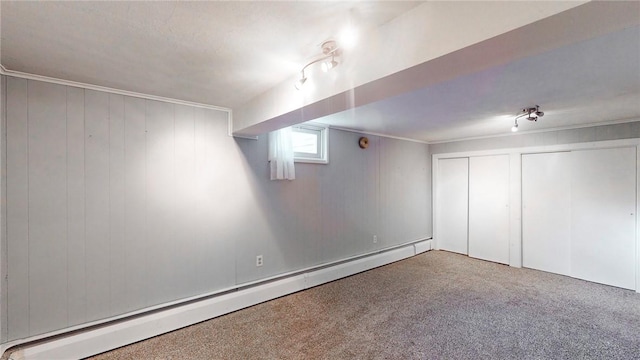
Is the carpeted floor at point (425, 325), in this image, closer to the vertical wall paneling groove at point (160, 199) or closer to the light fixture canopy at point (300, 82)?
the vertical wall paneling groove at point (160, 199)

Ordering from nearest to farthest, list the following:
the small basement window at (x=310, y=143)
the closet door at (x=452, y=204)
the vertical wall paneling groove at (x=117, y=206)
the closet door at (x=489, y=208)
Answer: the vertical wall paneling groove at (x=117, y=206), the small basement window at (x=310, y=143), the closet door at (x=489, y=208), the closet door at (x=452, y=204)

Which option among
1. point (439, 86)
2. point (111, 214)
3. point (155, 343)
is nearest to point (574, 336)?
point (439, 86)

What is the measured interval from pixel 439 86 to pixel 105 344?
3.48 meters

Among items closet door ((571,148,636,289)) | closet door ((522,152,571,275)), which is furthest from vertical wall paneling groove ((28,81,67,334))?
closet door ((571,148,636,289))

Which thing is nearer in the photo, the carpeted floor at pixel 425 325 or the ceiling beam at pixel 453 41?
the ceiling beam at pixel 453 41

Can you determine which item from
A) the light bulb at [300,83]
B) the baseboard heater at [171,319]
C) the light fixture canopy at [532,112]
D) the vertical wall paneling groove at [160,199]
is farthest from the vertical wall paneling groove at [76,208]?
the light fixture canopy at [532,112]

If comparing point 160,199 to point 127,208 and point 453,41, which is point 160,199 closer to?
point 127,208

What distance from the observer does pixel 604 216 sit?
3.50m

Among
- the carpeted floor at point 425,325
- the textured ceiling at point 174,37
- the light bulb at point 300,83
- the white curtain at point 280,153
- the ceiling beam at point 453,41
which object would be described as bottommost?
the carpeted floor at point 425,325

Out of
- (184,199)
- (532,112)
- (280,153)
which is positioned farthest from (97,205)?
(532,112)

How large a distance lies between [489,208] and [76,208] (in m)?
5.50

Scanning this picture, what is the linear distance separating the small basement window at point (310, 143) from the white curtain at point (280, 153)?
0.96 feet

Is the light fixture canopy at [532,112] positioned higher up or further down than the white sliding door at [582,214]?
higher up

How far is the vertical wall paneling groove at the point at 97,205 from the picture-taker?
2119 mm
